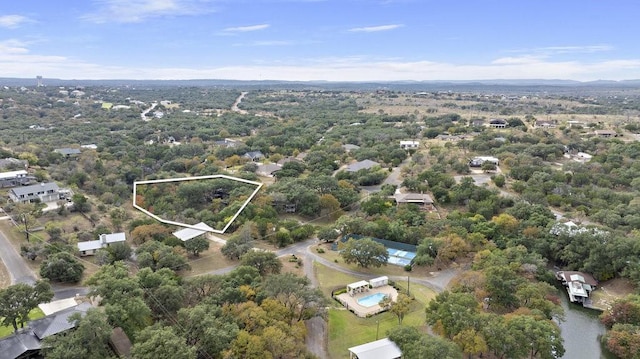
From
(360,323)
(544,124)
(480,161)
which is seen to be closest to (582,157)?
(480,161)

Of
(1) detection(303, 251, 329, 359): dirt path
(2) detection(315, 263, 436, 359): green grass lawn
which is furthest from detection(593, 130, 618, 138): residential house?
(1) detection(303, 251, 329, 359): dirt path

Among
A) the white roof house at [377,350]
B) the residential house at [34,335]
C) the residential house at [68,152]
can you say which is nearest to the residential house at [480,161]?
the white roof house at [377,350]

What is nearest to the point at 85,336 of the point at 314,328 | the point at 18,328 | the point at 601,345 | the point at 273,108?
the point at 18,328

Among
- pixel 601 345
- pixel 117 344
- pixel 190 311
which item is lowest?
pixel 601 345

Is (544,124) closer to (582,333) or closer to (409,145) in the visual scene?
(409,145)

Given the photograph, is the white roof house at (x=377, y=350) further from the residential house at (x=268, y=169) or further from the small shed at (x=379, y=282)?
the residential house at (x=268, y=169)

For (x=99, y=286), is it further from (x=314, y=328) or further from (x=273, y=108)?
(x=273, y=108)

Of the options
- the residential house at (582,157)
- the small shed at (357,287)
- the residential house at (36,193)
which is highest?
the residential house at (36,193)
